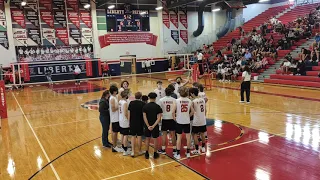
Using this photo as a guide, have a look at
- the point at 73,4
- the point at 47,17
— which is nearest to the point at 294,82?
the point at 73,4

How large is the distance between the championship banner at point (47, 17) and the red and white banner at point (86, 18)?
2.79 metres

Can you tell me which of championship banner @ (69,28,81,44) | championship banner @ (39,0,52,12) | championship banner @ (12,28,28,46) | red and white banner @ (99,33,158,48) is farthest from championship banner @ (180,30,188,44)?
championship banner @ (12,28,28,46)

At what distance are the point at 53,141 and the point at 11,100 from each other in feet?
32.0

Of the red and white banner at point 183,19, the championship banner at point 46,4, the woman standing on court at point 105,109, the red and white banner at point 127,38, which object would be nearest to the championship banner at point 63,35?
the championship banner at point 46,4

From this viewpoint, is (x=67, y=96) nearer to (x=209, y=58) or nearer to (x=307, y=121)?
(x=307, y=121)

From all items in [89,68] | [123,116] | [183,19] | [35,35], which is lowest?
[123,116]

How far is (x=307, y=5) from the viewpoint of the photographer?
29469mm

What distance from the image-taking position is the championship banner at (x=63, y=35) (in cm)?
2636

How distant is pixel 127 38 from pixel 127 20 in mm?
1809

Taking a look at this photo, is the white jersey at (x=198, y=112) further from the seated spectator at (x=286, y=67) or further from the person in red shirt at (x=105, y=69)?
the person in red shirt at (x=105, y=69)

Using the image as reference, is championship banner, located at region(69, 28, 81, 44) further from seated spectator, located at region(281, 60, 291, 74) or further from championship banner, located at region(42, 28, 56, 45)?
seated spectator, located at region(281, 60, 291, 74)

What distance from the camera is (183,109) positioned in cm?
646

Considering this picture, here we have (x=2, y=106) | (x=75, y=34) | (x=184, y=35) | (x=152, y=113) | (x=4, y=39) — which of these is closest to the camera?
(x=152, y=113)

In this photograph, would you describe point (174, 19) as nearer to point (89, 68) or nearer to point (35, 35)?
point (89, 68)
